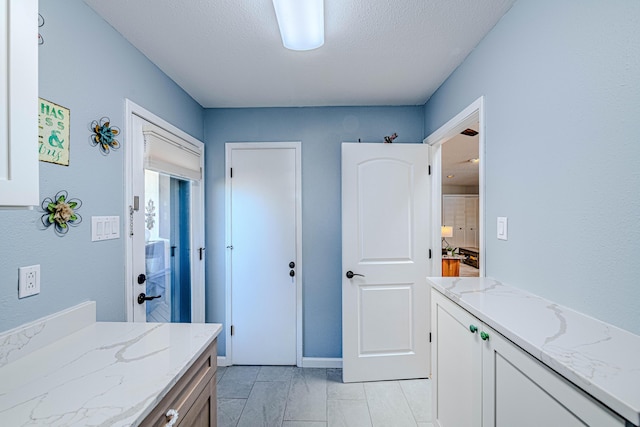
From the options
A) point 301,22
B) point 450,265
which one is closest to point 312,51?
point 301,22

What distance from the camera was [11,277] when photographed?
103 centimetres

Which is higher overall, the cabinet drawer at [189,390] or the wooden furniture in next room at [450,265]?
the cabinet drawer at [189,390]

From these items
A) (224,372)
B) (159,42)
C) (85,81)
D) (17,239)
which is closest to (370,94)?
(159,42)

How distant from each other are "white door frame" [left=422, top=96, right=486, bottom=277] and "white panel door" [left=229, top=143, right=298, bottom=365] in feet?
4.04

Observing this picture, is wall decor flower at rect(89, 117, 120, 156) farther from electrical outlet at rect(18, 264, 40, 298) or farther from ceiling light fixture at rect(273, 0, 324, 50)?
ceiling light fixture at rect(273, 0, 324, 50)

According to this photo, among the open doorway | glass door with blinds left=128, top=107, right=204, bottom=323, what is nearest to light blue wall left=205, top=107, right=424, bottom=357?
glass door with blinds left=128, top=107, right=204, bottom=323

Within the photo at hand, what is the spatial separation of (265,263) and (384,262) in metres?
1.08

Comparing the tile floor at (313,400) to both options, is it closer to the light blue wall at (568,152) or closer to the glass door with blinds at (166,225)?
the glass door with blinds at (166,225)

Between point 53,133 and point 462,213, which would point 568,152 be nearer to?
point 53,133

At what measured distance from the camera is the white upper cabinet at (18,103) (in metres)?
Answer: 0.68

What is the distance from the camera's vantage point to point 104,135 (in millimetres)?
1424

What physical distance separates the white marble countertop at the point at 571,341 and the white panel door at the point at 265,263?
1656 mm

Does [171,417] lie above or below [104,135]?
below

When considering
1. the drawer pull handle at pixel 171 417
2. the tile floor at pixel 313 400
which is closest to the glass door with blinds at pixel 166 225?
the tile floor at pixel 313 400
